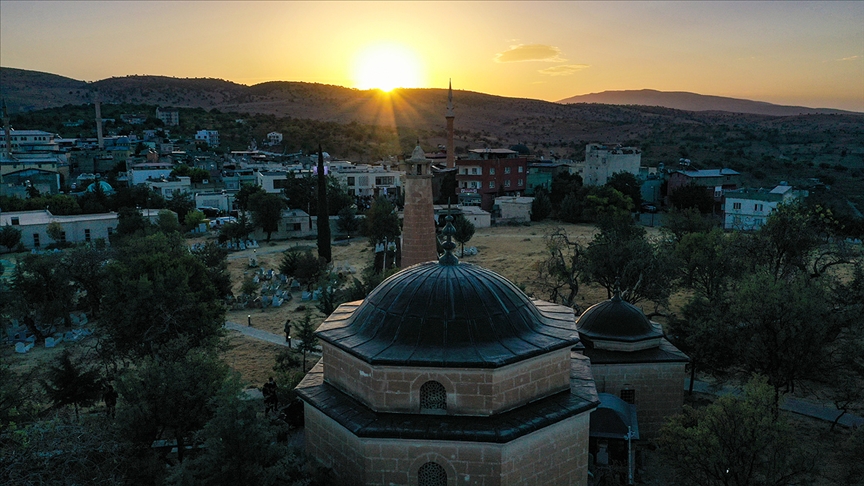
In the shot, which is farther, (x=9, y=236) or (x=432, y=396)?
(x=9, y=236)

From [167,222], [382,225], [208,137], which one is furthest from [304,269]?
[208,137]

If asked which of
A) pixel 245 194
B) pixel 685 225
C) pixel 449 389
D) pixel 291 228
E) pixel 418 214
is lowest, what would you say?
pixel 291 228

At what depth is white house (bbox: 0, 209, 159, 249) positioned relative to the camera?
46.1 metres

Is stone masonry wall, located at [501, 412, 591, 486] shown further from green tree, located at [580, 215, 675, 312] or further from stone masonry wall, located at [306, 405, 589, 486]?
green tree, located at [580, 215, 675, 312]

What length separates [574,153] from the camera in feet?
336

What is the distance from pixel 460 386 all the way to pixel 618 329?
26.4 ft

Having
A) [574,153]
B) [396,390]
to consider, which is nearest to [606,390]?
[396,390]

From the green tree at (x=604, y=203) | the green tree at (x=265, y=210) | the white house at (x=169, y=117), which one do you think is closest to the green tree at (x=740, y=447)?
the green tree at (x=604, y=203)

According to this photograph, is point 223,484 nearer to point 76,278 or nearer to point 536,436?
point 536,436

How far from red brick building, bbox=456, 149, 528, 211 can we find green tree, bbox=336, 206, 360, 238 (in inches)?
531

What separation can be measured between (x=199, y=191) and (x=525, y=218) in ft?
114

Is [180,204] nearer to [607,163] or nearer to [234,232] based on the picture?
[234,232]

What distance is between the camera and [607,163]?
216 ft

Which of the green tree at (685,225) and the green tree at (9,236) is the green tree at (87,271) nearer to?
the green tree at (9,236)
